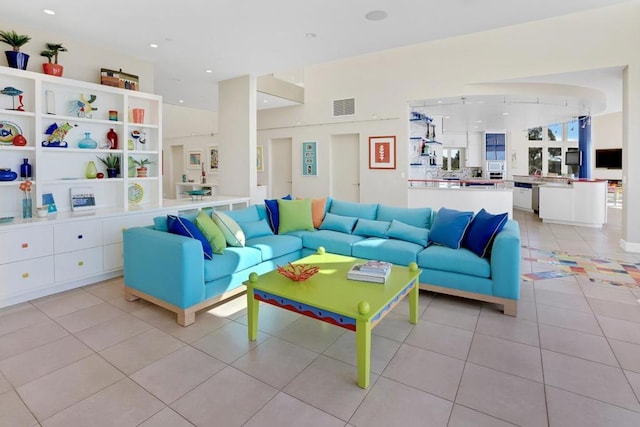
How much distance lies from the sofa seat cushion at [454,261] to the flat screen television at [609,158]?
45.9ft

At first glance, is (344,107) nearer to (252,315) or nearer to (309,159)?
(309,159)

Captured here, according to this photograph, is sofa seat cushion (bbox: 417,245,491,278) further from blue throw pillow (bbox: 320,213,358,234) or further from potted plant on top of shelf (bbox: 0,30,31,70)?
potted plant on top of shelf (bbox: 0,30,31,70)

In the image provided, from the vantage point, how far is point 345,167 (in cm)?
823

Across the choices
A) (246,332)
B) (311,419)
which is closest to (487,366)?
(311,419)

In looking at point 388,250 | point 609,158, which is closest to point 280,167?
point 388,250

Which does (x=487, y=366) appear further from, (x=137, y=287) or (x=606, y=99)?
(x=606, y=99)

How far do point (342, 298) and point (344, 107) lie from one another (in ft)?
20.7

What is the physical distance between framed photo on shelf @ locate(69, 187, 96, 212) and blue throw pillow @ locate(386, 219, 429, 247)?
3776 mm

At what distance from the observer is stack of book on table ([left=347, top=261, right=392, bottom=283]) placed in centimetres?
274

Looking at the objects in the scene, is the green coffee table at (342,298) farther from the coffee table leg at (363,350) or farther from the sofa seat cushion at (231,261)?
the sofa seat cushion at (231,261)

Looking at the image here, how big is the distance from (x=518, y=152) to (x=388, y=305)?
14.1 metres

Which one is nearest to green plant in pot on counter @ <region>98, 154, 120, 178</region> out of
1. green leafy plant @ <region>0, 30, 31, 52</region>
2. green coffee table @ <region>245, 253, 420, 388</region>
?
green leafy plant @ <region>0, 30, 31, 52</region>

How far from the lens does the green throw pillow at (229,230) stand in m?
3.67

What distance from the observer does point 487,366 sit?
2328 millimetres
